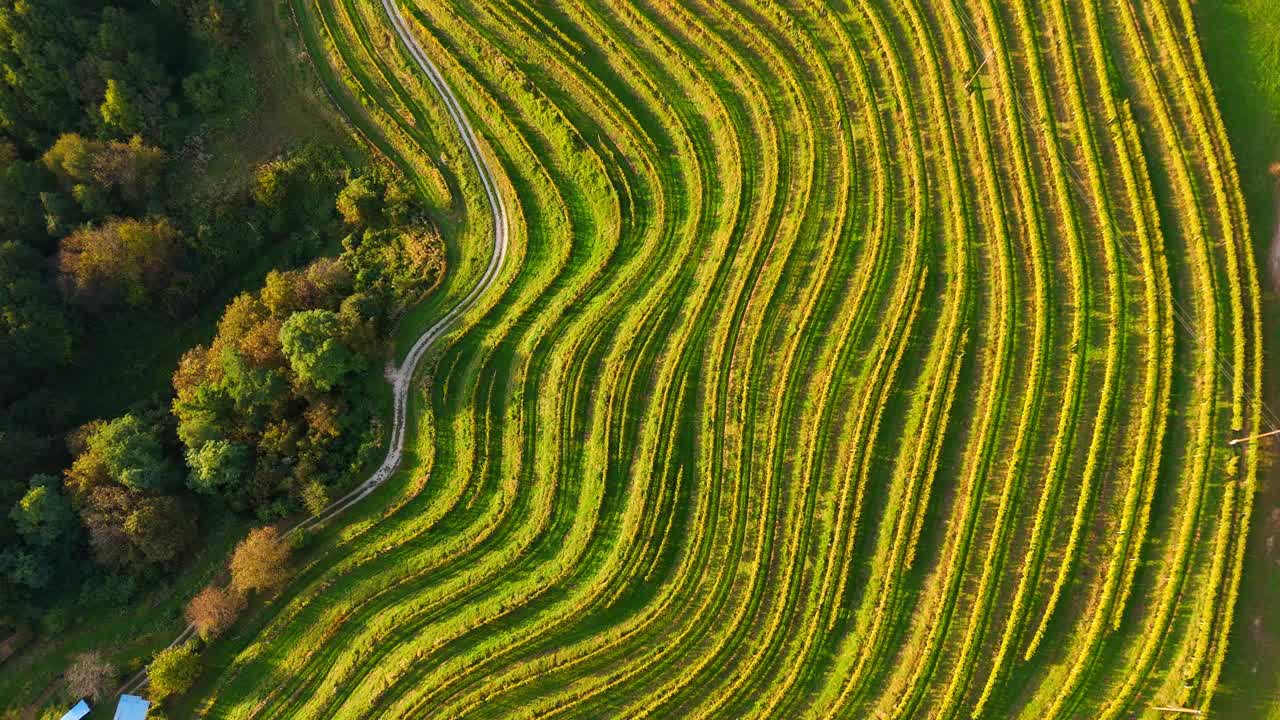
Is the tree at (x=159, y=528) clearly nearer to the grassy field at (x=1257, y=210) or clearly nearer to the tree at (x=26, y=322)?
the tree at (x=26, y=322)

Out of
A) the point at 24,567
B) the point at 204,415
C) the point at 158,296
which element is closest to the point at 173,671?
the point at 24,567

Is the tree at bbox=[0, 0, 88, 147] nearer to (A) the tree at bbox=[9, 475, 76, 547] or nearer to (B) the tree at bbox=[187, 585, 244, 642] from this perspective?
(A) the tree at bbox=[9, 475, 76, 547]

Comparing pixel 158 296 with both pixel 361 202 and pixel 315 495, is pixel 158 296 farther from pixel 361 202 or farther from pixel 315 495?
pixel 315 495

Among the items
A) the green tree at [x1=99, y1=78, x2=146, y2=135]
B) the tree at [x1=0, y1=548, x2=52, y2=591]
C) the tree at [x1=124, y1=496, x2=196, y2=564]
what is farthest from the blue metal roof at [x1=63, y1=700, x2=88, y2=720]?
the green tree at [x1=99, y1=78, x2=146, y2=135]

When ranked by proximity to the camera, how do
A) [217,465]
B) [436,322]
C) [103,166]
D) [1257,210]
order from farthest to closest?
[103,166]
[436,322]
[217,465]
[1257,210]

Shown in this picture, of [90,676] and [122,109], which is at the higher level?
[122,109]
